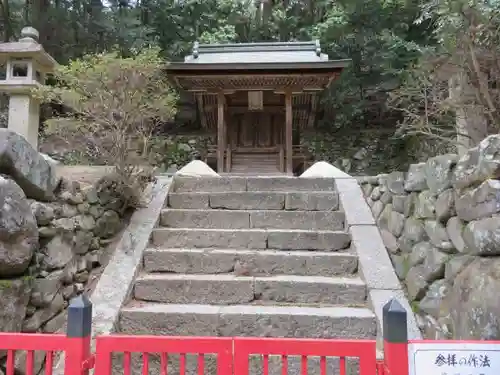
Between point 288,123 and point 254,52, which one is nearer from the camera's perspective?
point 288,123

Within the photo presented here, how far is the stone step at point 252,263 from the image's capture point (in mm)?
2953

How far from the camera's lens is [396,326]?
1.32 m

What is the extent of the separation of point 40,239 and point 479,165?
2799 millimetres

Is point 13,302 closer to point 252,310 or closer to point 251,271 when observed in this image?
point 252,310

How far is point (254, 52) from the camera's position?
8922 millimetres

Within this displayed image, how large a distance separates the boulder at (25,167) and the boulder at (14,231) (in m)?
0.12

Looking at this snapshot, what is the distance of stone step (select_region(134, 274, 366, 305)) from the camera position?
8.89ft

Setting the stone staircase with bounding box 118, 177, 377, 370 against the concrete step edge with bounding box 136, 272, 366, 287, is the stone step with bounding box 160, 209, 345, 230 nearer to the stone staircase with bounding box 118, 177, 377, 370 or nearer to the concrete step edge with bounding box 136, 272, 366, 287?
the stone staircase with bounding box 118, 177, 377, 370

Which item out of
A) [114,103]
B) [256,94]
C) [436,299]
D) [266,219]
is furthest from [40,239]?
[256,94]

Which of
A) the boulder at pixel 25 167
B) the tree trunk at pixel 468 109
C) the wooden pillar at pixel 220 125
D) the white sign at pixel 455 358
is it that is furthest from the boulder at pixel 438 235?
the wooden pillar at pixel 220 125

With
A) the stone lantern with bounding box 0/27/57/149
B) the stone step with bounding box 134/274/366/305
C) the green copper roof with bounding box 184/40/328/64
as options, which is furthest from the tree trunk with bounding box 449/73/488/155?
the stone lantern with bounding box 0/27/57/149

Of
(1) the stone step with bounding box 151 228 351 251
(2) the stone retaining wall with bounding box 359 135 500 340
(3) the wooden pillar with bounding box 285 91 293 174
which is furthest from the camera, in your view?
(3) the wooden pillar with bounding box 285 91 293 174

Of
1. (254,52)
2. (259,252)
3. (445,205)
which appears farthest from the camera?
(254,52)

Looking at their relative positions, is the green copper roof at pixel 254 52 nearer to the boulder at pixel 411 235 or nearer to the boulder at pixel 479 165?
the boulder at pixel 411 235
